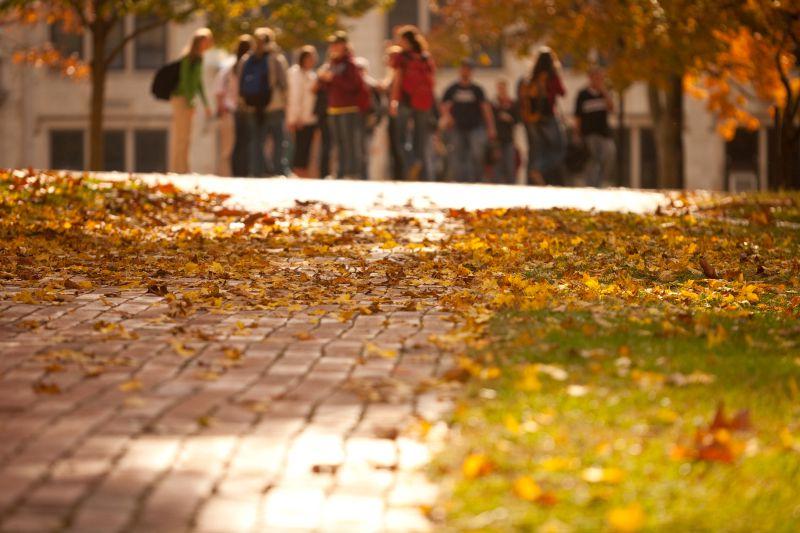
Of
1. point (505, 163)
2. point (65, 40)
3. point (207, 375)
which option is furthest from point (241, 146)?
point (65, 40)

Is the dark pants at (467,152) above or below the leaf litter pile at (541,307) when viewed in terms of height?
above

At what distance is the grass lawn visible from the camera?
17.0 feet

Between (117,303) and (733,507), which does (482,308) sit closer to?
(117,303)

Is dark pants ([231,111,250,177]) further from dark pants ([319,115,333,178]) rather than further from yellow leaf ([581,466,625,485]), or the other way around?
yellow leaf ([581,466,625,485])

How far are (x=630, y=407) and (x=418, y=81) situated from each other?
1651cm

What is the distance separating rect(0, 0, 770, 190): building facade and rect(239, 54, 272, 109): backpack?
75.1ft

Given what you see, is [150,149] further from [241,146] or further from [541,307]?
[541,307]

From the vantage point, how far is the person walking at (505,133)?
26.7m

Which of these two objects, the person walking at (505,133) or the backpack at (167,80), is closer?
the backpack at (167,80)

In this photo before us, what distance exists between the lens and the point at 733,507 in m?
5.17

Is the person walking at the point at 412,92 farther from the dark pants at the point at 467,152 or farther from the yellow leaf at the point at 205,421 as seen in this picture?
the yellow leaf at the point at 205,421

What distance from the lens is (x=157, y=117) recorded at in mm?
47406

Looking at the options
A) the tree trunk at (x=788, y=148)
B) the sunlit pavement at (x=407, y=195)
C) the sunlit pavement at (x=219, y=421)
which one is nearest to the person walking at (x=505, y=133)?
the tree trunk at (x=788, y=148)

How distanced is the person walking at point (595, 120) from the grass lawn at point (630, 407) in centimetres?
1324
